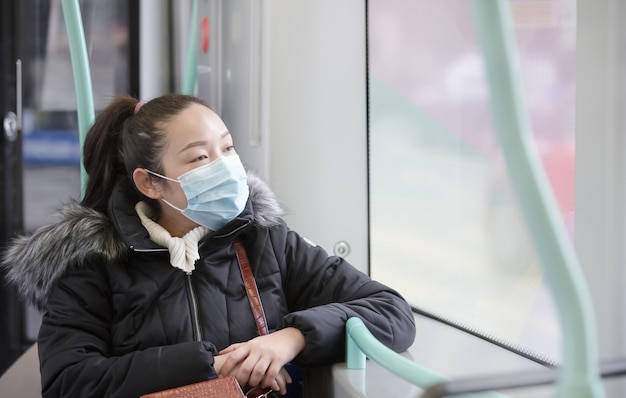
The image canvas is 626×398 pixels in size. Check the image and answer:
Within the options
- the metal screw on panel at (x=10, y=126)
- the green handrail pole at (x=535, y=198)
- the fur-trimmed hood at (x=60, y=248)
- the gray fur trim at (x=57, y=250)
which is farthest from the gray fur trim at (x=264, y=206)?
the metal screw on panel at (x=10, y=126)

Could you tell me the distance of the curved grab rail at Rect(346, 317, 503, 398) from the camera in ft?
3.27

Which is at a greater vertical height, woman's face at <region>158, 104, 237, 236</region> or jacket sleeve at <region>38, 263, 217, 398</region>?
woman's face at <region>158, 104, 237, 236</region>

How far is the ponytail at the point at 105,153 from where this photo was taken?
5.41 feet

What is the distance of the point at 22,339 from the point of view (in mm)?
2934

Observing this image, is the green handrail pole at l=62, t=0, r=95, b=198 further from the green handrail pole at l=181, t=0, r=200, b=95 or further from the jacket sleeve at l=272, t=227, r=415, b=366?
the green handrail pole at l=181, t=0, r=200, b=95

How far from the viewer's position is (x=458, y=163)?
1721 mm

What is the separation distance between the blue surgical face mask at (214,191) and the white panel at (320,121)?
0.62 metres

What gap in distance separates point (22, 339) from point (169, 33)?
Answer: 139cm

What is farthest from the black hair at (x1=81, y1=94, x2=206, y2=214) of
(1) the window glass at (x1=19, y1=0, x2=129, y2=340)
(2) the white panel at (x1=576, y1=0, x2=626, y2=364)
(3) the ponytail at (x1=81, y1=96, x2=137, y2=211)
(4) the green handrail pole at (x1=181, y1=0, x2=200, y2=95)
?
(1) the window glass at (x1=19, y1=0, x2=129, y2=340)

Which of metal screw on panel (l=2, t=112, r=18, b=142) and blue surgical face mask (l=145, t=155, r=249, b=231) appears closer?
blue surgical face mask (l=145, t=155, r=249, b=231)

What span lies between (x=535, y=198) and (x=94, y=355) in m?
0.99

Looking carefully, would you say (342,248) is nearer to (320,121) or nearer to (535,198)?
(320,121)

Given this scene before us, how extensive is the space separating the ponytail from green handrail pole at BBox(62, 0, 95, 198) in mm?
72

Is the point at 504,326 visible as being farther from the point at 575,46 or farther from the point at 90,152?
the point at 90,152
